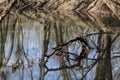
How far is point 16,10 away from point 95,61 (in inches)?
949

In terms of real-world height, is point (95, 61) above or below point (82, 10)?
below

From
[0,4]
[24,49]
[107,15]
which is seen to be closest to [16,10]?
[0,4]

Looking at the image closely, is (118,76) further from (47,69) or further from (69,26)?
(69,26)

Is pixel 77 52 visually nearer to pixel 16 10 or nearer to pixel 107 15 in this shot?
pixel 107 15

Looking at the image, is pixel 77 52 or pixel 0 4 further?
pixel 0 4

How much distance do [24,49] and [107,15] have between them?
1652 cm

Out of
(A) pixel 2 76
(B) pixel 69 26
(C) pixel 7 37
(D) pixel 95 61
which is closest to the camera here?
(A) pixel 2 76

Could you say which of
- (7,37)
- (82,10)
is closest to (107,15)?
(82,10)

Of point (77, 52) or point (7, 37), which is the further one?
point (7, 37)

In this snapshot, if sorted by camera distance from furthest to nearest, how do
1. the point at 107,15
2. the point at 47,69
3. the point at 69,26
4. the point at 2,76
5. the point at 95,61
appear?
the point at 107,15 → the point at 69,26 → the point at 95,61 → the point at 47,69 → the point at 2,76

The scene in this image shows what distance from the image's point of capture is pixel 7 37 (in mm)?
20344

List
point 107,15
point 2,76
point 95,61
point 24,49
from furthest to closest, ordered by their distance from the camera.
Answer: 1. point 107,15
2. point 24,49
3. point 95,61
4. point 2,76

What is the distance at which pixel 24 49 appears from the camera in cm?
1731

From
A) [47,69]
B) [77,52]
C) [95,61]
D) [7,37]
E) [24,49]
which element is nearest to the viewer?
[47,69]
